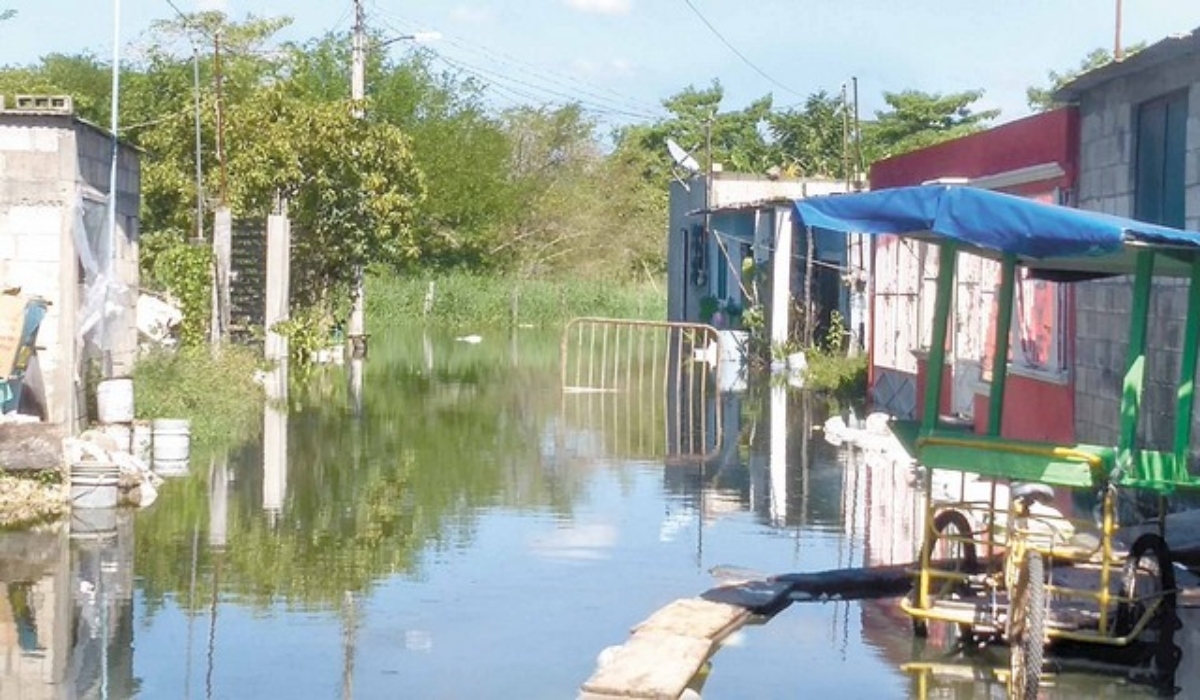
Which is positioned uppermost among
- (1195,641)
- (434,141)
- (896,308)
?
(434,141)

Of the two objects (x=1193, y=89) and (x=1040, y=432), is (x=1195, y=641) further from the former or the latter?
(x=1040, y=432)

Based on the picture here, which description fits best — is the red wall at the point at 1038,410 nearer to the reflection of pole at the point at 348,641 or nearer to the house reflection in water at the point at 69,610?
the reflection of pole at the point at 348,641

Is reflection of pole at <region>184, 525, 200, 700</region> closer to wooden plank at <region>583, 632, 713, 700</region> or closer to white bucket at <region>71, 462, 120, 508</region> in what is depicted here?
white bucket at <region>71, 462, 120, 508</region>

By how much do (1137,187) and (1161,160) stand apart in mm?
483

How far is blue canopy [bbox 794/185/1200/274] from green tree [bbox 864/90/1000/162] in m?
62.0

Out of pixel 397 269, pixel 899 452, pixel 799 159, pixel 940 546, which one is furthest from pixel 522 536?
pixel 799 159

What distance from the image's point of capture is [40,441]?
15742 millimetres

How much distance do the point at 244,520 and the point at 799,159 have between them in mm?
56379

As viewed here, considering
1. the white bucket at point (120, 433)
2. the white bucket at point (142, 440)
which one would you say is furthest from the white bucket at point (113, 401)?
the white bucket at point (142, 440)

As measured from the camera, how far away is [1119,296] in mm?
17297

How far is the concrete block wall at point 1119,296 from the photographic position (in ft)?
51.1

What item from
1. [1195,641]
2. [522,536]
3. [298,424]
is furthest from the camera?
[298,424]

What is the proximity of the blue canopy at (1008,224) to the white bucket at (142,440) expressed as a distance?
9.63m

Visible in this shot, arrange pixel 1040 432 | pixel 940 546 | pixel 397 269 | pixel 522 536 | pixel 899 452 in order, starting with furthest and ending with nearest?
pixel 397 269
pixel 899 452
pixel 1040 432
pixel 522 536
pixel 940 546
